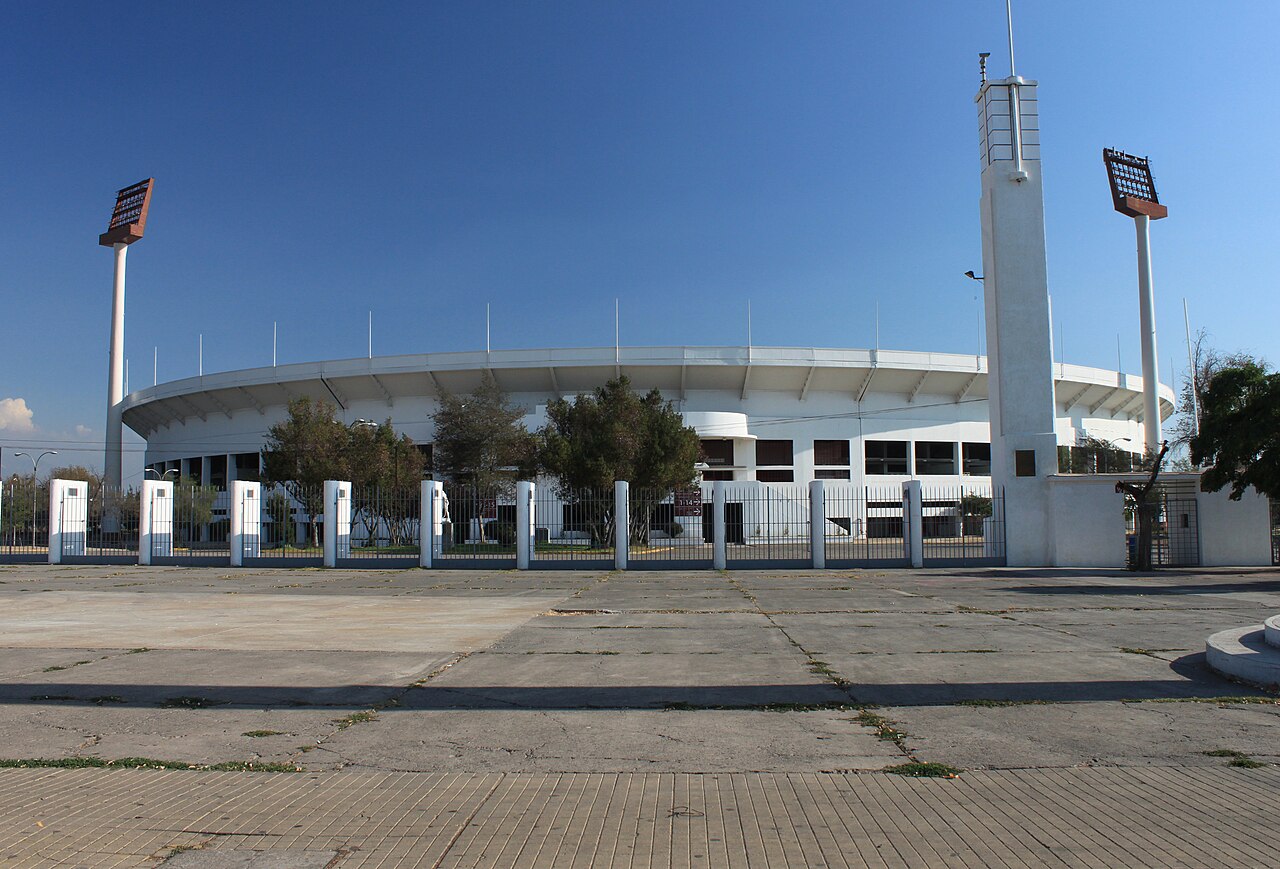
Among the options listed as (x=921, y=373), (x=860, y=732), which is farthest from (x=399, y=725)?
(x=921, y=373)

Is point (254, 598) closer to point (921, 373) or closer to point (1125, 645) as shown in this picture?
point (1125, 645)

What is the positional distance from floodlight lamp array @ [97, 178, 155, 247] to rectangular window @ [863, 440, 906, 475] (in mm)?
50723

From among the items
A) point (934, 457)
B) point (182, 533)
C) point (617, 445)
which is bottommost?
point (182, 533)

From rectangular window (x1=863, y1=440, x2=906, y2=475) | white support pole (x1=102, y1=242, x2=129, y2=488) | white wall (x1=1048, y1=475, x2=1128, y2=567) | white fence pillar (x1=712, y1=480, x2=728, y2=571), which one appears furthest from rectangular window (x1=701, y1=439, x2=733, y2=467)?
white support pole (x1=102, y1=242, x2=129, y2=488)

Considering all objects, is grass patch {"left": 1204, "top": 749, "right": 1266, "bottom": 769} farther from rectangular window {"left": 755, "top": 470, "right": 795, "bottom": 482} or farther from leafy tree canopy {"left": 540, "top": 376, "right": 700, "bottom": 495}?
rectangular window {"left": 755, "top": 470, "right": 795, "bottom": 482}

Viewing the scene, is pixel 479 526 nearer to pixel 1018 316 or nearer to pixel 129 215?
pixel 1018 316

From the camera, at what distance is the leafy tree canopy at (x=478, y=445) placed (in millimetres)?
39844

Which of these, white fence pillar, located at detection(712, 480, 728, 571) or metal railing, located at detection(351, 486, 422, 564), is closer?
white fence pillar, located at detection(712, 480, 728, 571)

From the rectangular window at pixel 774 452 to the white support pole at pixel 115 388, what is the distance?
43.3 meters

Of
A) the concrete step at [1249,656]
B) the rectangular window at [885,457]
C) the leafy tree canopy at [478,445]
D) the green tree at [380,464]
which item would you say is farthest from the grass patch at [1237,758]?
the rectangular window at [885,457]

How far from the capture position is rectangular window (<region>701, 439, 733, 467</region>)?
52.5 metres

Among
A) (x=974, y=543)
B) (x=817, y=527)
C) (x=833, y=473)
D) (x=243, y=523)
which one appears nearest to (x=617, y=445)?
(x=817, y=527)

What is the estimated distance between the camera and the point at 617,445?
33.7 meters

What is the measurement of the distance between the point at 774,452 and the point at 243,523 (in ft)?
117
